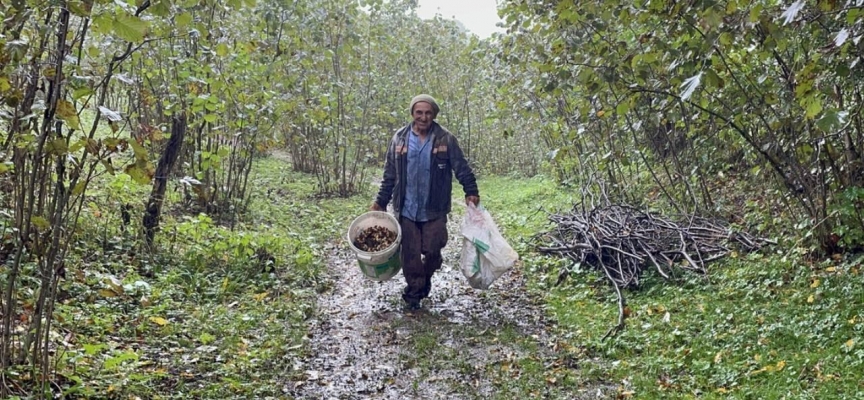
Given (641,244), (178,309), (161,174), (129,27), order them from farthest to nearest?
(161,174), (641,244), (178,309), (129,27)

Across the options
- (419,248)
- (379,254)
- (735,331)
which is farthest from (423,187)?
(735,331)

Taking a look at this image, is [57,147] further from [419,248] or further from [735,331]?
[735,331]

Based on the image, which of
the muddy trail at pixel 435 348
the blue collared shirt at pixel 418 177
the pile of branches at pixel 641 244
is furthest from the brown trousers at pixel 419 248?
the pile of branches at pixel 641 244

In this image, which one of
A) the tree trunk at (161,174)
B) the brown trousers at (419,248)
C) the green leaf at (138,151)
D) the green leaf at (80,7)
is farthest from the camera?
the tree trunk at (161,174)

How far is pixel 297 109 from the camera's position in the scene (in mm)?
11336

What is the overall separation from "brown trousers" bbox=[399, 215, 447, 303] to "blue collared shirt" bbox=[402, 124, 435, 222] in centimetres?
11

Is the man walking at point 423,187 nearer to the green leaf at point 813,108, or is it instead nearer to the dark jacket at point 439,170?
the dark jacket at point 439,170

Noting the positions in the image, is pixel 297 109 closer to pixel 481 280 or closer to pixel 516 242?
pixel 516 242

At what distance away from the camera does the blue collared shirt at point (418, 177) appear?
6277mm

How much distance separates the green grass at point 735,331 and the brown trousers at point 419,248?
1246 millimetres

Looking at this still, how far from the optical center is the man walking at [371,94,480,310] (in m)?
6.28

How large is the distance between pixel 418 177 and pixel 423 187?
0.11 meters

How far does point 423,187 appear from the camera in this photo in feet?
20.6

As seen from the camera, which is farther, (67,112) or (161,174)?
(161,174)
